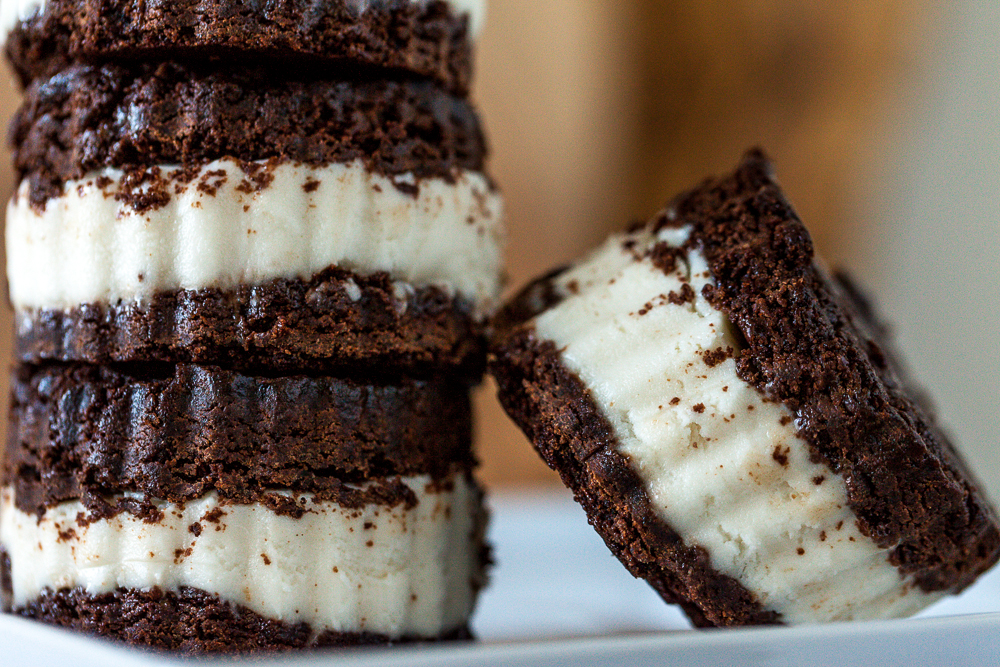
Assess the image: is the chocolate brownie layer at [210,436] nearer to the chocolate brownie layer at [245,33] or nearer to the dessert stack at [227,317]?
the dessert stack at [227,317]

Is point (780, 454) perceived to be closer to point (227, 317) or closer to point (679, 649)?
point (679, 649)

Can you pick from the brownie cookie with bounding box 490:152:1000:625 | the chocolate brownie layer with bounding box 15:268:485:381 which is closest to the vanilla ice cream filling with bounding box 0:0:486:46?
the chocolate brownie layer with bounding box 15:268:485:381

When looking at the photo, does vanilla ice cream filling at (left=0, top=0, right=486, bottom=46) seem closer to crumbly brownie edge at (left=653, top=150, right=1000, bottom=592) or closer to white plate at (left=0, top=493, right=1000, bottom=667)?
crumbly brownie edge at (left=653, top=150, right=1000, bottom=592)

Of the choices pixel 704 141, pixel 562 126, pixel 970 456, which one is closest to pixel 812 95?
pixel 704 141

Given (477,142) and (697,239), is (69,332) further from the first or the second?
(697,239)

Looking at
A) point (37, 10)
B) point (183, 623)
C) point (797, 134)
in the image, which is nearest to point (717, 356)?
point (183, 623)

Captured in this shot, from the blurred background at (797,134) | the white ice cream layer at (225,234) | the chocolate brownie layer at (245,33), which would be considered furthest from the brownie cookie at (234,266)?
the blurred background at (797,134)
